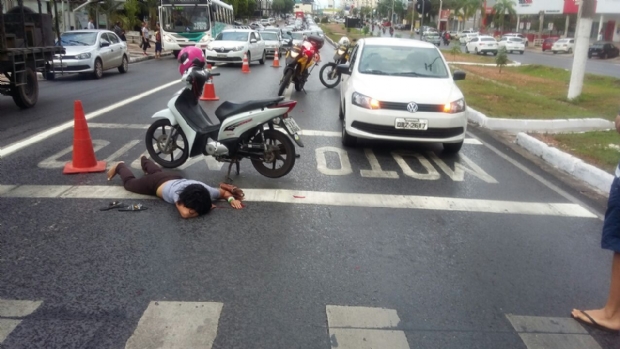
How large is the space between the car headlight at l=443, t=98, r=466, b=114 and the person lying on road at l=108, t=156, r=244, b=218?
3.62 meters

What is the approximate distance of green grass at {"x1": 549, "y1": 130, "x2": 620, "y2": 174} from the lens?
8.02 meters

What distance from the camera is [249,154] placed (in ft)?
22.5

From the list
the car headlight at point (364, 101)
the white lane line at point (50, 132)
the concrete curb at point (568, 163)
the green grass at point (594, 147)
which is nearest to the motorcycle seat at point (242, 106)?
the car headlight at point (364, 101)

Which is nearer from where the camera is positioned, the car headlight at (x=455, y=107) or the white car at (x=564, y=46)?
the car headlight at (x=455, y=107)

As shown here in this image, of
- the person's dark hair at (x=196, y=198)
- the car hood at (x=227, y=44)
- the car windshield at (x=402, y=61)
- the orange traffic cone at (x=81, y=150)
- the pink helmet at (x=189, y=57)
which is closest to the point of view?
the person's dark hair at (x=196, y=198)

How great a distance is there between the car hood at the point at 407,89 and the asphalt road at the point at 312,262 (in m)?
1.00

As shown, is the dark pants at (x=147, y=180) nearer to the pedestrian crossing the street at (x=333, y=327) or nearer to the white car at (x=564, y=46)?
the pedestrian crossing the street at (x=333, y=327)

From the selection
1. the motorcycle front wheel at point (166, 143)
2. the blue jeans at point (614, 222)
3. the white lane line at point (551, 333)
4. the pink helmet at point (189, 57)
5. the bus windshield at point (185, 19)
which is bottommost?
the white lane line at point (551, 333)

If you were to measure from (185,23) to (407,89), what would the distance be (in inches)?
976

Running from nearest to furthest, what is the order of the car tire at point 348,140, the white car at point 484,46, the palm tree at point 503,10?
the car tire at point 348,140 → the white car at point 484,46 → the palm tree at point 503,10

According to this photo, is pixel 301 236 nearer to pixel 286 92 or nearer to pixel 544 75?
pixel 286 92

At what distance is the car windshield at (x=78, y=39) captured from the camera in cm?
1888

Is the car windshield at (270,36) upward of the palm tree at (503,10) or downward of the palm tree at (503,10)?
downward

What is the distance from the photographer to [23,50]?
11453 millimetres
